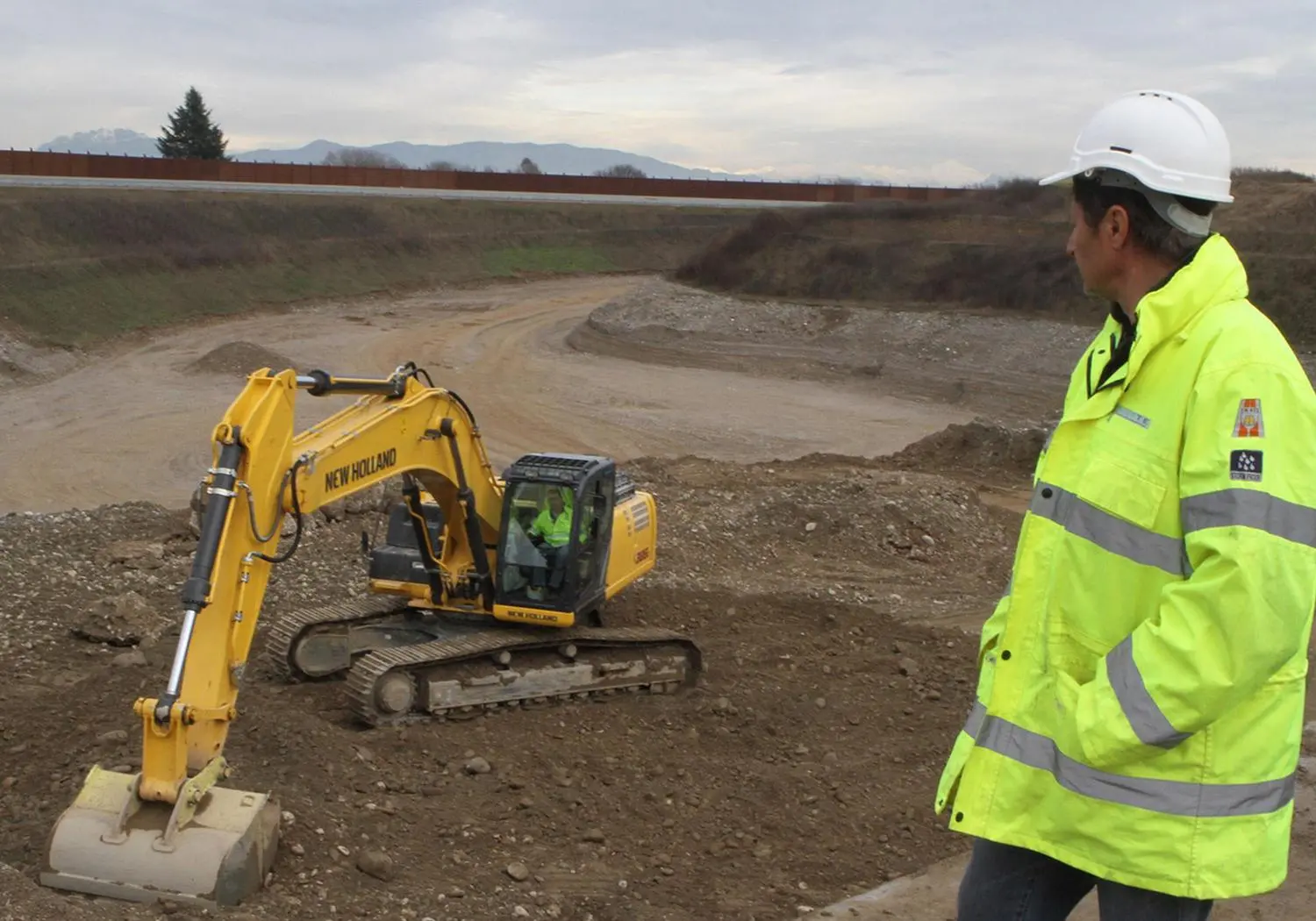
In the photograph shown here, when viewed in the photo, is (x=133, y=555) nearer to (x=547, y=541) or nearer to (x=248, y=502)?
(x=547, y=541)

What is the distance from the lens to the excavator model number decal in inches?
251

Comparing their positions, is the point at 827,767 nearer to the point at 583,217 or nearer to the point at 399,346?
the point at 399,346

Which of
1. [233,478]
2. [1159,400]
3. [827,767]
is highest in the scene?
[1159,400]

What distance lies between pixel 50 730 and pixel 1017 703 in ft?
20.5

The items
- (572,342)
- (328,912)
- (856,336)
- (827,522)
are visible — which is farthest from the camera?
(572,342)

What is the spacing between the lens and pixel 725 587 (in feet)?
37.5

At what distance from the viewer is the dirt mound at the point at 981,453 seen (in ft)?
57.9

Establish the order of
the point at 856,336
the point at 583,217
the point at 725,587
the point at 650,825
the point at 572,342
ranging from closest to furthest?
the point at 650,825 < the point at 725,587 < the point at 856,336 < the point at 572,342 < the point at 583,217

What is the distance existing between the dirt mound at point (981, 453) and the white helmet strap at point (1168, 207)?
15074 millimetres

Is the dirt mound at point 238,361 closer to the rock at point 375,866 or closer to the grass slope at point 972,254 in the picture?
the grass slope at point 972,254

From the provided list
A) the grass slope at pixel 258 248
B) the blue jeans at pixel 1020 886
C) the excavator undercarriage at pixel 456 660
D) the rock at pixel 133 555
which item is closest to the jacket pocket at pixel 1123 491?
the blue jeans at pixel 1020 886

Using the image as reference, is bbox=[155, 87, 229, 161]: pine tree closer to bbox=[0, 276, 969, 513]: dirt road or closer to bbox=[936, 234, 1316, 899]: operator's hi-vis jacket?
bbox=[0, 276, 969, 513]: dirt road

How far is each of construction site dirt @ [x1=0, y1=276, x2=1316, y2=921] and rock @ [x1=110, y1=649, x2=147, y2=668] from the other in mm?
33

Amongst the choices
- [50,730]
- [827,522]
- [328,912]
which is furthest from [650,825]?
[827,522]
